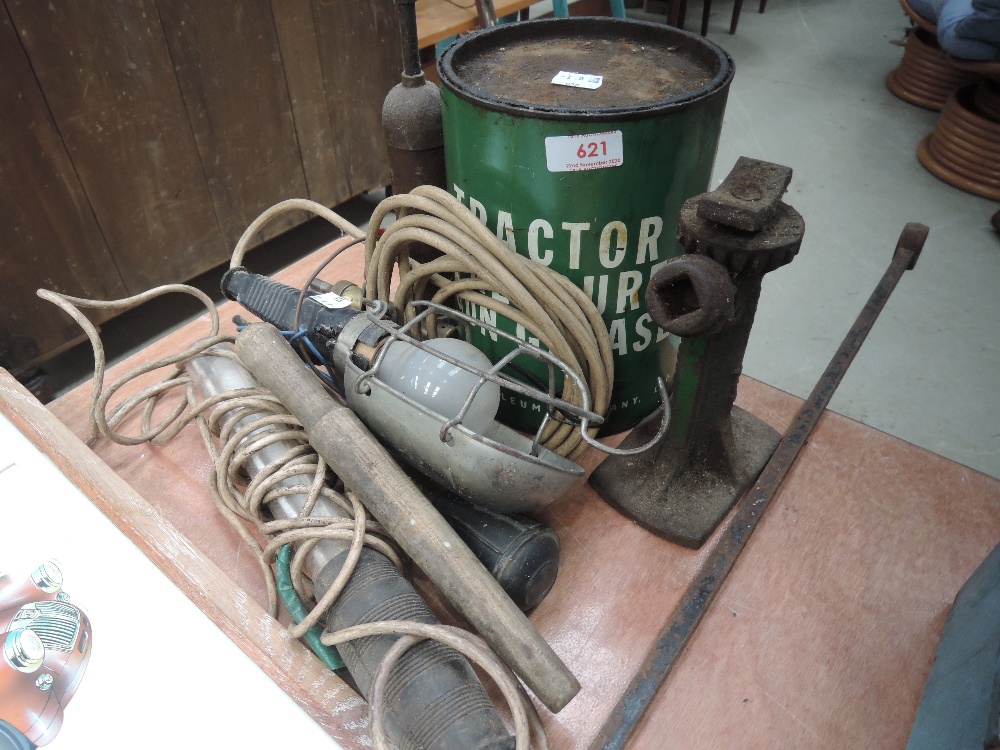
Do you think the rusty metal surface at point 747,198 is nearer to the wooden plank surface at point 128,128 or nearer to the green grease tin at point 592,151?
the green grease tin at point 592,151

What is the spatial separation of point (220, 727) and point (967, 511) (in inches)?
30.6

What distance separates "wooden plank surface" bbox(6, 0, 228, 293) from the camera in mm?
1285

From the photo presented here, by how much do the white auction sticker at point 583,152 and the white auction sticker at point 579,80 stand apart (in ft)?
0.41

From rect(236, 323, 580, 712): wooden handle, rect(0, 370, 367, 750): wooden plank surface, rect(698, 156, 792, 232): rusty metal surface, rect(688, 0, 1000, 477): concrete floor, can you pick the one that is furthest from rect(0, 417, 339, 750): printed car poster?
rect(688, 0, 1000, 477): concrete floor

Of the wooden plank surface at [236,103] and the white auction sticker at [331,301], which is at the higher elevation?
the white auction sticker at [331,301]

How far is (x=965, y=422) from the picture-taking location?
1.55 meters

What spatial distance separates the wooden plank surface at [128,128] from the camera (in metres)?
1.29

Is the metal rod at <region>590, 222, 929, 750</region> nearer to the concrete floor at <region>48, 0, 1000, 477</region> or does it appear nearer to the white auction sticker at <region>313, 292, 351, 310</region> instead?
the white auction sticker at <region>313, 292, 351, 310</region>

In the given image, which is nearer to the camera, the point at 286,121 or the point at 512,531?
the point at 512,531

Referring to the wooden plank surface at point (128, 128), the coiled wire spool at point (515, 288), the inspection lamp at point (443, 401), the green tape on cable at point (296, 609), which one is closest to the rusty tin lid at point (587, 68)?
the coiled wire spool at point (515, 288)

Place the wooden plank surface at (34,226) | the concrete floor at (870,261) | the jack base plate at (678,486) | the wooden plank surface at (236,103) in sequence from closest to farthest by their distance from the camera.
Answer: the jack base plate at (678,486), the wooden plank surface at (34,226), the wooden plank surface at (236,103), the concrete floor at (870,261)

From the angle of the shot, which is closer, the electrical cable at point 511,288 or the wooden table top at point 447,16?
the electrical cable at point 511,288

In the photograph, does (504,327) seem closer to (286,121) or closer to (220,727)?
(220,727)

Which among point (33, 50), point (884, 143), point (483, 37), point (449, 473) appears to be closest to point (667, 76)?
point (483, 37)
